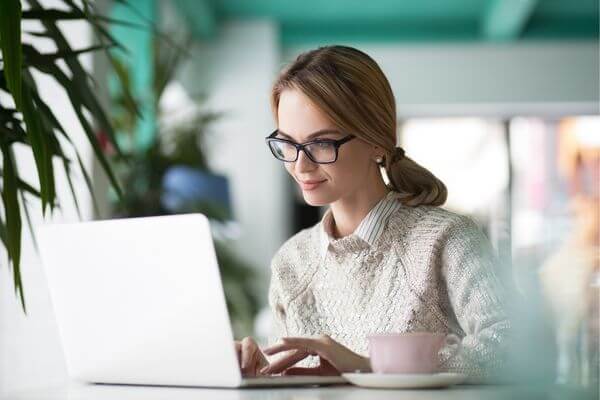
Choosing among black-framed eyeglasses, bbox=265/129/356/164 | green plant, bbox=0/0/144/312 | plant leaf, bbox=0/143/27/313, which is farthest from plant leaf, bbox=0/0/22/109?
black-framed eyeglasses, bbox=265/129/356/164

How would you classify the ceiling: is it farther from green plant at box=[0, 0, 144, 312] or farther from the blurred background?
green plant at box=[0, 0, 144, 312]

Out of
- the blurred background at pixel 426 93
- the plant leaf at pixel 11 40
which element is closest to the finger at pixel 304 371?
the plant leaf at pixel 11 40

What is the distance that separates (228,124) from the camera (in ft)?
26.2

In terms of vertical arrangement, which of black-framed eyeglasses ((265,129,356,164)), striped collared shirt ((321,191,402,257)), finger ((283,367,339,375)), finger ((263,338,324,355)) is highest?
black-framed eyeglasses ((265,129,356,164))

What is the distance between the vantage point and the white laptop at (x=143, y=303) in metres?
1.14

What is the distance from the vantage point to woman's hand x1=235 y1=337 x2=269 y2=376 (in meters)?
1.41

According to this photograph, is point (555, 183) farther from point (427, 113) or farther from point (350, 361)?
point (350, 361)

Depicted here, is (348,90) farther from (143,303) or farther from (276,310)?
(143,303)

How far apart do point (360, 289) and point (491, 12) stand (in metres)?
6.58

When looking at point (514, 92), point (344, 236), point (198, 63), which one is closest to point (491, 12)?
point (514, 92)

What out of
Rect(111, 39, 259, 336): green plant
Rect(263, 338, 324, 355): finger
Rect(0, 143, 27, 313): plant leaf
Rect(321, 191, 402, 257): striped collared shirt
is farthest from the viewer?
Rect(111, 39, 259, 336): green plant

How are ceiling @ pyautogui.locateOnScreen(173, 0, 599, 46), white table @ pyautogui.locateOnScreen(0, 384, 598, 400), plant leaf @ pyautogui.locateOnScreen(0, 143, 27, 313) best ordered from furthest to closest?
1. ceiling @ pyautogui.locateOnScreen(173, 0, 599, 46)
2. plant leaf @ pyautogui.locateOnScreen(0, 143, 27, 313)
3. white table @ pyautogui.locateOnScreen(0, 384, 598, 400)

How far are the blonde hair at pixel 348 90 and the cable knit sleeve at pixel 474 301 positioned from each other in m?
0.15

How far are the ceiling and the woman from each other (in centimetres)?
606
